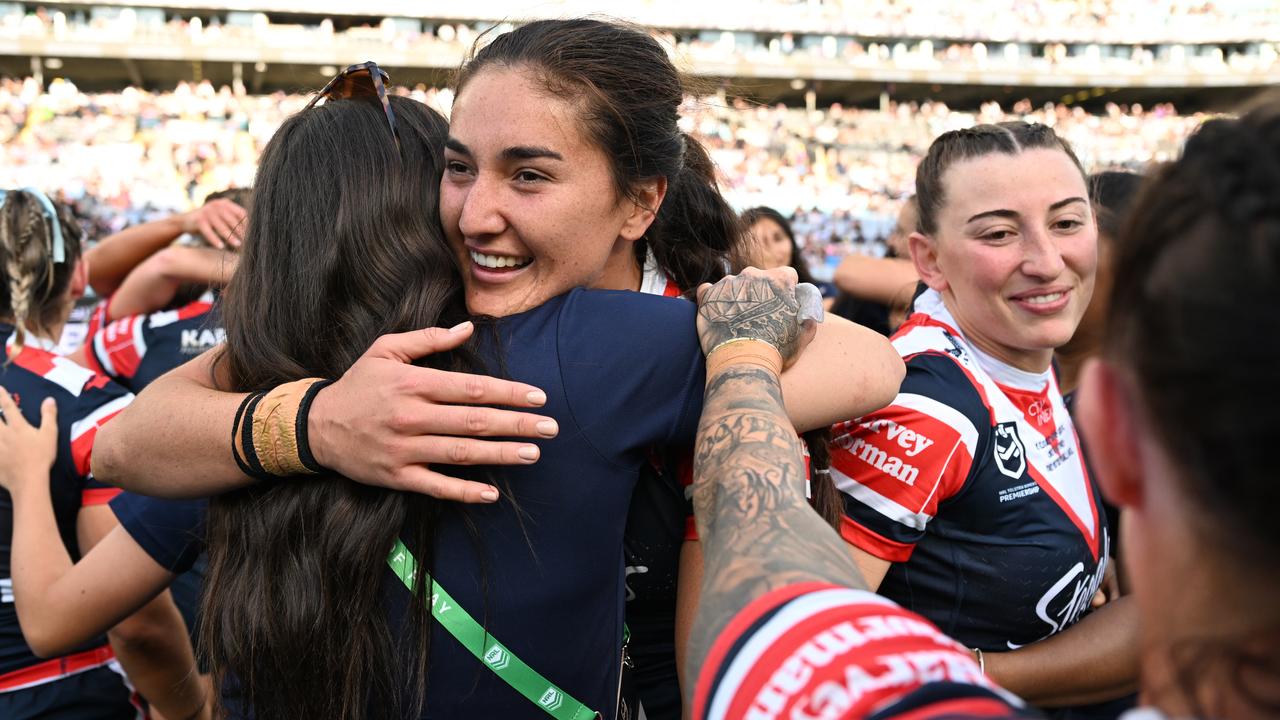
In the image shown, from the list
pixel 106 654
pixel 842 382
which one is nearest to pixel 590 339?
pixel 842 382

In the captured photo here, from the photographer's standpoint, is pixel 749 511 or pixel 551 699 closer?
pixel 749 511

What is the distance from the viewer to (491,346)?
1.56 meters

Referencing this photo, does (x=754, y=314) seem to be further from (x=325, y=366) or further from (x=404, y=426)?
(x=325, y=366)

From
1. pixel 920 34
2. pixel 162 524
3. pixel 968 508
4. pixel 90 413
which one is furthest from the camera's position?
pixel 920 34

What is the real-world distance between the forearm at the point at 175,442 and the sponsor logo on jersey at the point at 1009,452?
1.42m

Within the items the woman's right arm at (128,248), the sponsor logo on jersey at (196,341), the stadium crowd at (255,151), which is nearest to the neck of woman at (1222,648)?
the sponsor logo on jersey at (196,341)

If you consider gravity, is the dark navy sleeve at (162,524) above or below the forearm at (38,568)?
above

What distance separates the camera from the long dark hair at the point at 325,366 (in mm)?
1505

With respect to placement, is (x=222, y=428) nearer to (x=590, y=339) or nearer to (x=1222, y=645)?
(x=590, y=339)

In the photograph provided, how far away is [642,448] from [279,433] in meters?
0.54

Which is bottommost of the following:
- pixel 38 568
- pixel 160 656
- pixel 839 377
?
pixel 160 656

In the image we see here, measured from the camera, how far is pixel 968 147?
2.44 meters

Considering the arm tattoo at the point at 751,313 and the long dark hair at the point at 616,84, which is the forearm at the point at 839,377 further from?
the long dark hair at the point at 616,84

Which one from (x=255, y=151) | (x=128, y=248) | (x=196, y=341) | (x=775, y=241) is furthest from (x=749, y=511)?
(x=255, y=151)
